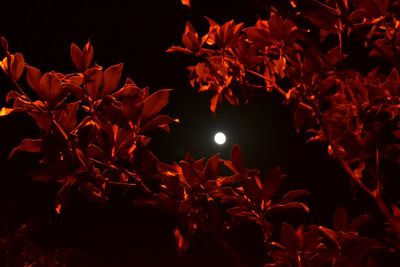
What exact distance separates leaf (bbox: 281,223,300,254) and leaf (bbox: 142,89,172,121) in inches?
15.2

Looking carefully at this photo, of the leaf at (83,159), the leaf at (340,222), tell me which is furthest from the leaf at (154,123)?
the leaf at (340,222)

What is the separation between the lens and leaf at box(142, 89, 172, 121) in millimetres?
823

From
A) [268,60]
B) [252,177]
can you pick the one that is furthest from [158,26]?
[252,177]

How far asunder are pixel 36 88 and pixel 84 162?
0.15 meters

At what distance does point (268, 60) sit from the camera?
1280 mm

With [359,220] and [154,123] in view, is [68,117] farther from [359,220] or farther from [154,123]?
[359,220]

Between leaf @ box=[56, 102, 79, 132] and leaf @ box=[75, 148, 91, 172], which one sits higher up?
leaf @ box=[56, 102, 79, 132]

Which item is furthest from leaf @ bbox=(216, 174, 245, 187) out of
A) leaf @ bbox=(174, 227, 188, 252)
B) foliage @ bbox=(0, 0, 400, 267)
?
leaf @ bbox=(174, 227, 188, 252)

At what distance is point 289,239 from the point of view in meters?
1.00

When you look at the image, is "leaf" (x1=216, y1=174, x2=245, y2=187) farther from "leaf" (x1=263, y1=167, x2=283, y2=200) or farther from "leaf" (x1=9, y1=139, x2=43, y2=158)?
"leaf" (x1=9, y1=139, x2=43, y2=158)

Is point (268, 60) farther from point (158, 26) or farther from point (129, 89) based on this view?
point (158, 26)

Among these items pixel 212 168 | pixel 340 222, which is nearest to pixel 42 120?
pixel 212 168

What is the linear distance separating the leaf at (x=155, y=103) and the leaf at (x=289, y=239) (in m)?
0.39

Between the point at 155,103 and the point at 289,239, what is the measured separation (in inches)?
17.0
